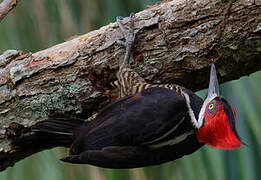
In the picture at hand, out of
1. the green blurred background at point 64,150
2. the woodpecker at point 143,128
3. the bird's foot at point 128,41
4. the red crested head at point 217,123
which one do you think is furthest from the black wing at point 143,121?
the green blurred background at point 64,150

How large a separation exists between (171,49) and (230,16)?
0.40 meters

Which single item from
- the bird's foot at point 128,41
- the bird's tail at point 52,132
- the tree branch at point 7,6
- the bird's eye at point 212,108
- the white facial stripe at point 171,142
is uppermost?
the tree branch at point 7,6

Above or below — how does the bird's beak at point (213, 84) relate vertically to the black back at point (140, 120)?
above

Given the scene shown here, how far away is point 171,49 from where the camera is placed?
8.50 feet

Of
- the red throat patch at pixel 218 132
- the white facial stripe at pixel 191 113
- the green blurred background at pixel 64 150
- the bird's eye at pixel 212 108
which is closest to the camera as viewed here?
the red throat patch at pixel 218 132

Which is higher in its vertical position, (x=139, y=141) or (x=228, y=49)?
(x=228, y=49)

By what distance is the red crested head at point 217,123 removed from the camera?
2.31 meters

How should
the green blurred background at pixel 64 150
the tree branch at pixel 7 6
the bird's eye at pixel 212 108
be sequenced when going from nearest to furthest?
1. the bird's eye at pixel 212 108
2. the tree branch at pixel 7 6
3. the green blurred background at pixel 64 150

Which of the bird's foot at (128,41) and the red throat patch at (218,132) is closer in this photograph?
the red throat patch at (218,132)

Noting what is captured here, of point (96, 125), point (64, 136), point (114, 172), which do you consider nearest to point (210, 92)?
point (96, 125)

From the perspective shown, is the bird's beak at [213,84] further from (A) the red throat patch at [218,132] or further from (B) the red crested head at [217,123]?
(A) the red throat patch at [218,132]

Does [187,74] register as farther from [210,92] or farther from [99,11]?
[99,11]

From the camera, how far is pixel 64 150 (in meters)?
3.66

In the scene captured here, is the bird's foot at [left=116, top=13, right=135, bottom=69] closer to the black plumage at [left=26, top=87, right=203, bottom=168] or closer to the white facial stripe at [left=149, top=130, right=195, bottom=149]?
the black plumage at [left=26, top=87, right=203, bottom=168]
